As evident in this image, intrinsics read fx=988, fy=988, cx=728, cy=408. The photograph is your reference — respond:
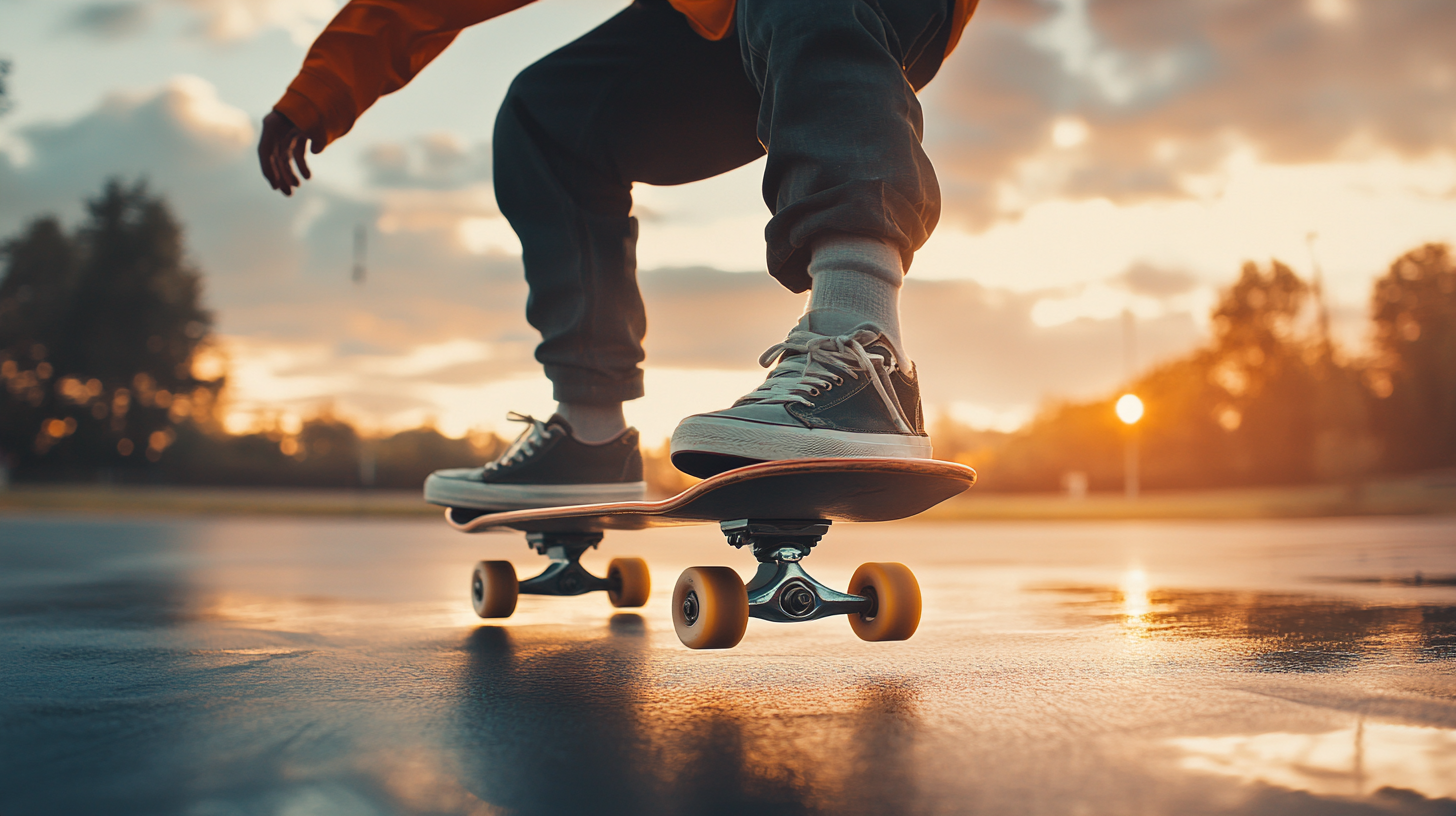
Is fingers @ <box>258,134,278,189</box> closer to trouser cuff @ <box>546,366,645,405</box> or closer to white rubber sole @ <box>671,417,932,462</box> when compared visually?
trouser cuff @ <box>546,366,645,405</box>

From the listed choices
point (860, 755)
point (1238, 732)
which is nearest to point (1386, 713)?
point (1238, 732)

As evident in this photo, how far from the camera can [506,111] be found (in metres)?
2.36

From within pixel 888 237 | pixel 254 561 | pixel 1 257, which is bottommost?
pixel 254 561

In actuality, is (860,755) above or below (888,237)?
below

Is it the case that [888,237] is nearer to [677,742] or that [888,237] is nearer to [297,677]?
[677,742]

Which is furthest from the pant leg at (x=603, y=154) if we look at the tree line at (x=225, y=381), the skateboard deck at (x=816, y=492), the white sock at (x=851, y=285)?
the tree line at (x=225, y=381)

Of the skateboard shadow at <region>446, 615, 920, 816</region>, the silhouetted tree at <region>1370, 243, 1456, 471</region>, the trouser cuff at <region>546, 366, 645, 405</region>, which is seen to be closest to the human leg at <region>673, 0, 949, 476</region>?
the skateboard shadow at <region>446, 615, 920, 816</region>

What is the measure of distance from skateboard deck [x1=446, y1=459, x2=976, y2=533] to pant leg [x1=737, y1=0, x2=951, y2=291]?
0.40m

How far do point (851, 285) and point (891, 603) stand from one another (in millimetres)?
508

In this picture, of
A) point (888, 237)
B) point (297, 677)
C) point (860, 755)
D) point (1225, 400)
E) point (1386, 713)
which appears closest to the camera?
point (860, 755)

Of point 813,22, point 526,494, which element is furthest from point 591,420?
point 813,22

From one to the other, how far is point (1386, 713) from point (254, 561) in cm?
493

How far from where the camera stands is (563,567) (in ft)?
7.92

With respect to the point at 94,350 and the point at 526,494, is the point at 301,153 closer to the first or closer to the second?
the point at 526,494
